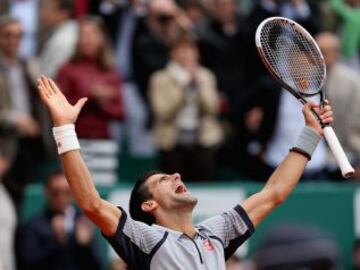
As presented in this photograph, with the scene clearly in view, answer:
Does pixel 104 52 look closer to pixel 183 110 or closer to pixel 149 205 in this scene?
pixel 183 110

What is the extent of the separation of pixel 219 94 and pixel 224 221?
5512 mm

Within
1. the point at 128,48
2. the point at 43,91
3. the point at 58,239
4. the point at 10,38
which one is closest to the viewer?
the point at 43,91

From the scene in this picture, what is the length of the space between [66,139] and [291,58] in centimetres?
132

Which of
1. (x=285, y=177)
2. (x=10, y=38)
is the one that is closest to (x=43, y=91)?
(x=285, y=177)

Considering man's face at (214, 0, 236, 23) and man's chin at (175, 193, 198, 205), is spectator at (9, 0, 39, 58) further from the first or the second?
man's chin at (175, 193, 198, 205)

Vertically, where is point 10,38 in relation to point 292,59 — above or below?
below

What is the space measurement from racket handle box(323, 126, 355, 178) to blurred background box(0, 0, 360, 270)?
3791 mm

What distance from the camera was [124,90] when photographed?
10.8m

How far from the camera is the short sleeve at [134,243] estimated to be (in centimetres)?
515

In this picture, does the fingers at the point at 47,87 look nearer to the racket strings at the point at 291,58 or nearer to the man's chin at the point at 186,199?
the man's chin at the point at 186,199

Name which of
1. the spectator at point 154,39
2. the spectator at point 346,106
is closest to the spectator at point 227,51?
the spectator at point 154,39

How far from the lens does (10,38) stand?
9719 millimetres

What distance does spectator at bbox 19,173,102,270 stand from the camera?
8.87m

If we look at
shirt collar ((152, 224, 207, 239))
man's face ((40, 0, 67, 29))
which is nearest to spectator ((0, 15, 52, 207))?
man's face ((40, 0, 67, 29))
